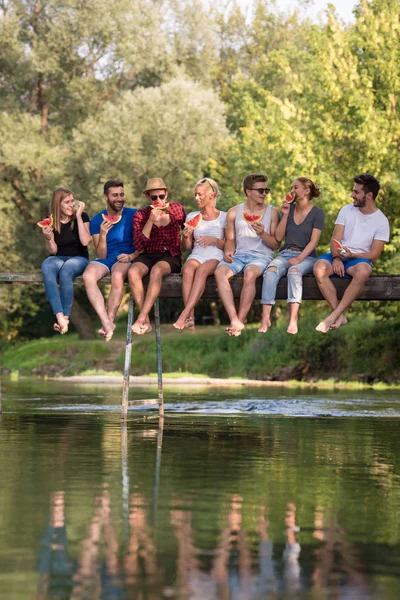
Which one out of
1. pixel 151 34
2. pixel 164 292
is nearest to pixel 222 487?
pixel 164 292

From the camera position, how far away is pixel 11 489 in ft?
29.3

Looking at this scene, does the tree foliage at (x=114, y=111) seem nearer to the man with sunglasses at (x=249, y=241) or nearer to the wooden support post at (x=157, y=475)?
the man with sunglasses at (x=249, y=241)

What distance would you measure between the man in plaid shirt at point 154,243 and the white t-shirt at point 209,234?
0.72 ft

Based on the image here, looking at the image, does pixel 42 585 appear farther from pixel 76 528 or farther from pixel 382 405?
pixel 382 405

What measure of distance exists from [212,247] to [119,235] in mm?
1146

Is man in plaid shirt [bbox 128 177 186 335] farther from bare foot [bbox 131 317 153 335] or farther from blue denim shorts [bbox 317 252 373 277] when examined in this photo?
blue denim shorts [bbox 317 252 373 277]

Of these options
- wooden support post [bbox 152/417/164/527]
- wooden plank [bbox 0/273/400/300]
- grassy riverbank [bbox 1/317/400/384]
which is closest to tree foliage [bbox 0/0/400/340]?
grassy riverbank [bbox 1/317/400/384]

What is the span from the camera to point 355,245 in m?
15.2

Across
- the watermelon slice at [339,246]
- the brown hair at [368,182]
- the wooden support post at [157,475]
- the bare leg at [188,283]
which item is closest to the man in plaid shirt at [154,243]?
the bare leg at [188,283]

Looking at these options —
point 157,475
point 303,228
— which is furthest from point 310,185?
point 157,475

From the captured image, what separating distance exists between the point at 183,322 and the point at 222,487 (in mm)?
6195

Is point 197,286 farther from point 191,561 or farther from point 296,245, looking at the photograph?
point 191,561

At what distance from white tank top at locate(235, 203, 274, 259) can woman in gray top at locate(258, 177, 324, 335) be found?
194mm

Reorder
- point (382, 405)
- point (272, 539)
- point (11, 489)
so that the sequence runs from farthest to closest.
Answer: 1. point (382, 405)
2. point (11, 489)
3. point (272, 539)
